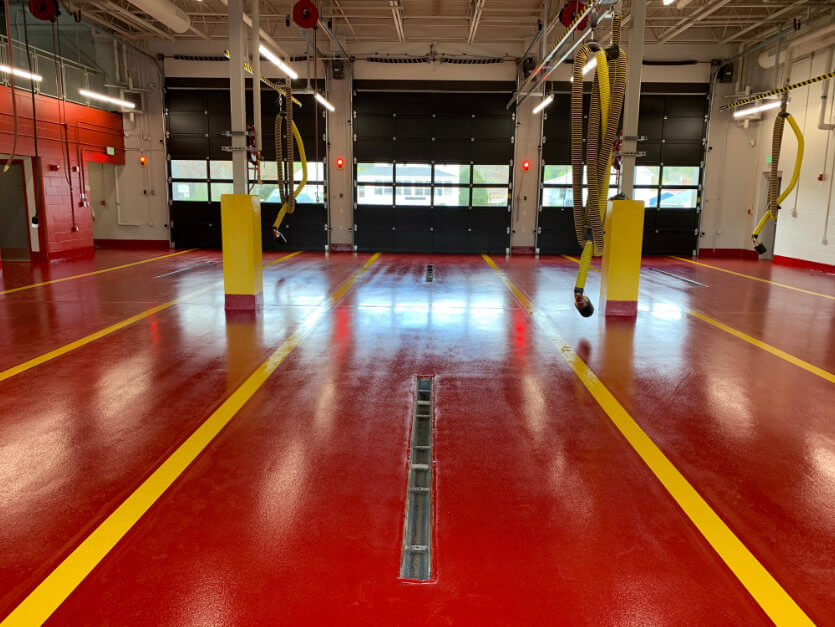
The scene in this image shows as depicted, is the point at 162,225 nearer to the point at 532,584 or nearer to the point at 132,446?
the point at 132,446

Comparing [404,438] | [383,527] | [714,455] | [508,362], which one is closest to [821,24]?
[508,362]

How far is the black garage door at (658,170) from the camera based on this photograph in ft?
54.5

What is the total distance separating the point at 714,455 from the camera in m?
3.60

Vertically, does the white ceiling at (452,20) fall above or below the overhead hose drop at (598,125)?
above

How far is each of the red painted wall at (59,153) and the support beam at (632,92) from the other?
489 inches

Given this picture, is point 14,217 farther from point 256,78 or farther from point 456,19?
point 456,19

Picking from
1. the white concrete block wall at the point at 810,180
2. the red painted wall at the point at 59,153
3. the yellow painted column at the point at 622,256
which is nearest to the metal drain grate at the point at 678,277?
the white concrete block wall at the point at 810,180

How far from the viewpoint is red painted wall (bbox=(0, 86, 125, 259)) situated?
40.9 ft

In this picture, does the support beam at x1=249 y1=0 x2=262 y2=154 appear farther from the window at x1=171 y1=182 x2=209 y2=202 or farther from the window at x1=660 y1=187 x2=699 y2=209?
the window at x1=660 y1=187 x2=699 y2=209

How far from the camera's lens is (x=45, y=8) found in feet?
32.1

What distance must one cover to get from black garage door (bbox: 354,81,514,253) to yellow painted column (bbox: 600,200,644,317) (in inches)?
373

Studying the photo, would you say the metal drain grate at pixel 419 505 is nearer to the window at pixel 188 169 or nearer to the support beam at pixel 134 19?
the support beam at pixel 134 19

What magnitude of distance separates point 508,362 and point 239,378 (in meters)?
2.58

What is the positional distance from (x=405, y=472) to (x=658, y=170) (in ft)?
53.6
